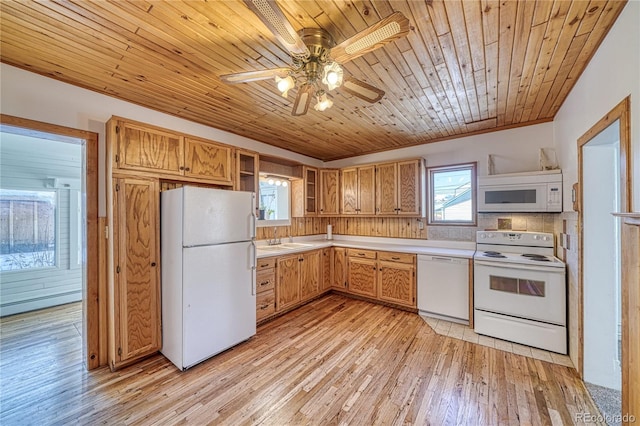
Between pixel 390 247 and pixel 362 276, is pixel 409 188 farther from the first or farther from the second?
pixel 362 276

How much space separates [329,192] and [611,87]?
11.9 feet

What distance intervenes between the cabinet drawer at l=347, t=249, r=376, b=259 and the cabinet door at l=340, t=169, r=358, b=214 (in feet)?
2.40

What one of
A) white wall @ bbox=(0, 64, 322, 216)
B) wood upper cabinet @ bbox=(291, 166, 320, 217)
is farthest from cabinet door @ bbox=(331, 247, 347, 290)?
white wall @ bbox=(0, 64, 322, 216)

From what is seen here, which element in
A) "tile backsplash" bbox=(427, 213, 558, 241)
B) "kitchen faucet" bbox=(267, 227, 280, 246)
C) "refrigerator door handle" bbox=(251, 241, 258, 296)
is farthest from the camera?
"kitchen faucet" bbox=(267, 227, 280, 246)

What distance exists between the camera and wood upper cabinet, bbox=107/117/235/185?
89.9 inches

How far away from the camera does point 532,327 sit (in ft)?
8.63

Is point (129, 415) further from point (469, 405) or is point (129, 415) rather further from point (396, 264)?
point (396, 264)

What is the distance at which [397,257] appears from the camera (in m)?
3.68

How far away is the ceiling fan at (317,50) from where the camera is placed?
114 centimetres

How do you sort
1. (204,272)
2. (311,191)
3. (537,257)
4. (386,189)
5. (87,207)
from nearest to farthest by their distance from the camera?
(87,207) < (204,272) < (537,257) < (386,189) < (311,191)

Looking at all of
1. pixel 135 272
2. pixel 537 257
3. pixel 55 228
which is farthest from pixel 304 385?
pixel 55 228

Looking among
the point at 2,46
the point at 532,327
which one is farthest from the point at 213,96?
the point at 532,327

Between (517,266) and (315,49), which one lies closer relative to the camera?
(315,49)

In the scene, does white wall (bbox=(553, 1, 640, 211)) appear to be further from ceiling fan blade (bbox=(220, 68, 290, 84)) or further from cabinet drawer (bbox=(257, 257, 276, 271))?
cabinet drawer (bbox=(257, 257, 276, 271))
